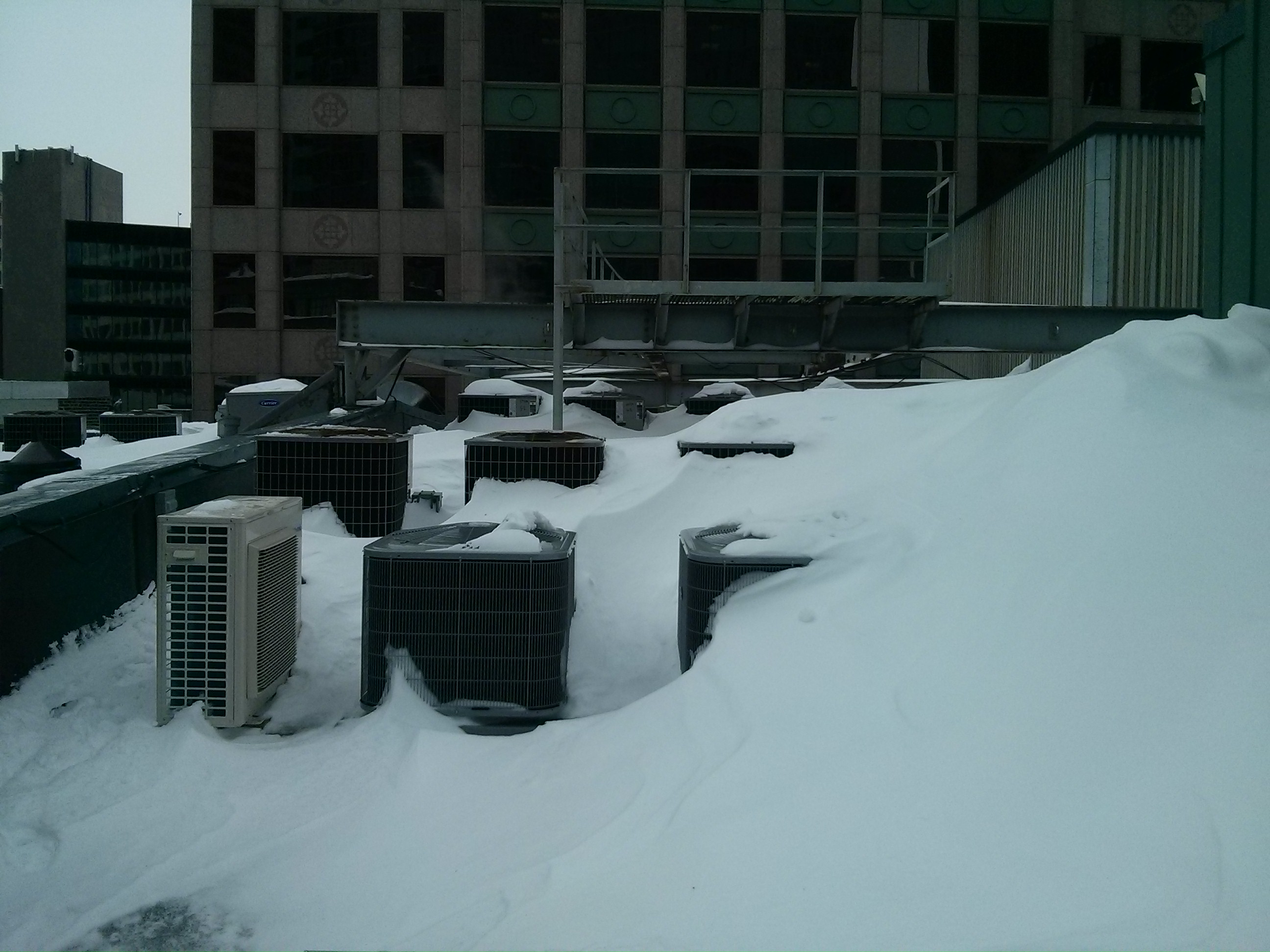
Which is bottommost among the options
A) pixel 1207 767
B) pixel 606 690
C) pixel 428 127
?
pixel 606 690

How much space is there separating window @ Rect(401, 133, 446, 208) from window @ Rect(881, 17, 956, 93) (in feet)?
38.3

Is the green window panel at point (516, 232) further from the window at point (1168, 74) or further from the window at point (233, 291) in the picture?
the window at point (1168, 74)

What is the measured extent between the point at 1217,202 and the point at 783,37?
1990cm

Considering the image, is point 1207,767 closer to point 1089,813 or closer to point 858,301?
point 1089,813

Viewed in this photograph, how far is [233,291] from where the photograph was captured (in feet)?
82.6

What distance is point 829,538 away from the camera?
507cm

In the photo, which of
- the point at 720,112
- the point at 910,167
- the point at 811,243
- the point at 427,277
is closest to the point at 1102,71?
the point at 910,167

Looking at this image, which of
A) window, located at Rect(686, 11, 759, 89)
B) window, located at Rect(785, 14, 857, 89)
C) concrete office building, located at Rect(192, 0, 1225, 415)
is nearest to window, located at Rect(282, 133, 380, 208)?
concrete office building, located at Rect(192, 0, 1225, 415)

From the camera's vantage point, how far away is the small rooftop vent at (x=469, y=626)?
498 cm

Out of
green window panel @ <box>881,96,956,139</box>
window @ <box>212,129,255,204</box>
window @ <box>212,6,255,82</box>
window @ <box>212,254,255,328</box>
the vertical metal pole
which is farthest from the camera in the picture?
window @ <box>212,254,255,328</box>

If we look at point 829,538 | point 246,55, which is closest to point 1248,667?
point 829,538

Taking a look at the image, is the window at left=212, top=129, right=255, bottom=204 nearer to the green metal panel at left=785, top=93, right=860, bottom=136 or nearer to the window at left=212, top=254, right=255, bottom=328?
the window at left=212, top=254, right=255, bottom=328

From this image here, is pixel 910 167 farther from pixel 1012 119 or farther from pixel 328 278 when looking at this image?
pixel 328 278

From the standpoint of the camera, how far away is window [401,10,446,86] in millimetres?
24734
